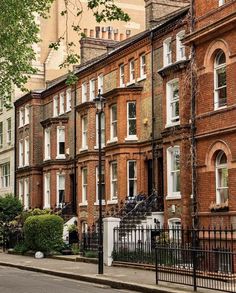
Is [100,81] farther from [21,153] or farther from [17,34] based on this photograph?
[21,153]

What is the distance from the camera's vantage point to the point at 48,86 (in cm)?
4747

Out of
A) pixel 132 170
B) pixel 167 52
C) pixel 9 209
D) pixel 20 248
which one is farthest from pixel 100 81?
pixel 9 209

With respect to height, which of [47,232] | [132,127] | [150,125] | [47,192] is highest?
[132,127]

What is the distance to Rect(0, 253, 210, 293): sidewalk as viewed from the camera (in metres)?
17.3

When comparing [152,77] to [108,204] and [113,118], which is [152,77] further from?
[108,204]

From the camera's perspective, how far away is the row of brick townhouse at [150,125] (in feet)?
71.9

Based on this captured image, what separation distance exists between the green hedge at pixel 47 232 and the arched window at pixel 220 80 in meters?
13.6

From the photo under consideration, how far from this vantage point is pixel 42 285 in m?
19.4

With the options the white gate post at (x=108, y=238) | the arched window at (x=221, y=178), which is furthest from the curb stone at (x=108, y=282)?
the arched window at (x=221, y=178)

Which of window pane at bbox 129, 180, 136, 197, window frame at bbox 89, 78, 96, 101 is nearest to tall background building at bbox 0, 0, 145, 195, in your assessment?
window frame at bbox 89, 78, 96, 101

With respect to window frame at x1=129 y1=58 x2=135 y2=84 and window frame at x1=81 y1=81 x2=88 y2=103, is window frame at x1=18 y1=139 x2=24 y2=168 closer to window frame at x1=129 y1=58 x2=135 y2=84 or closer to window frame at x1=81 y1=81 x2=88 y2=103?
window frame at x1=81 y1=81 x2=88 y2=103

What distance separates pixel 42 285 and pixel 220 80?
8.63m

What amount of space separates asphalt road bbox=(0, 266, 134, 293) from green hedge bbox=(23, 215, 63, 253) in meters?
8.68

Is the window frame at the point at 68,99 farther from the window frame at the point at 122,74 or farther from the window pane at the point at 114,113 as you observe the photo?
the window pane at the point at 114,113
